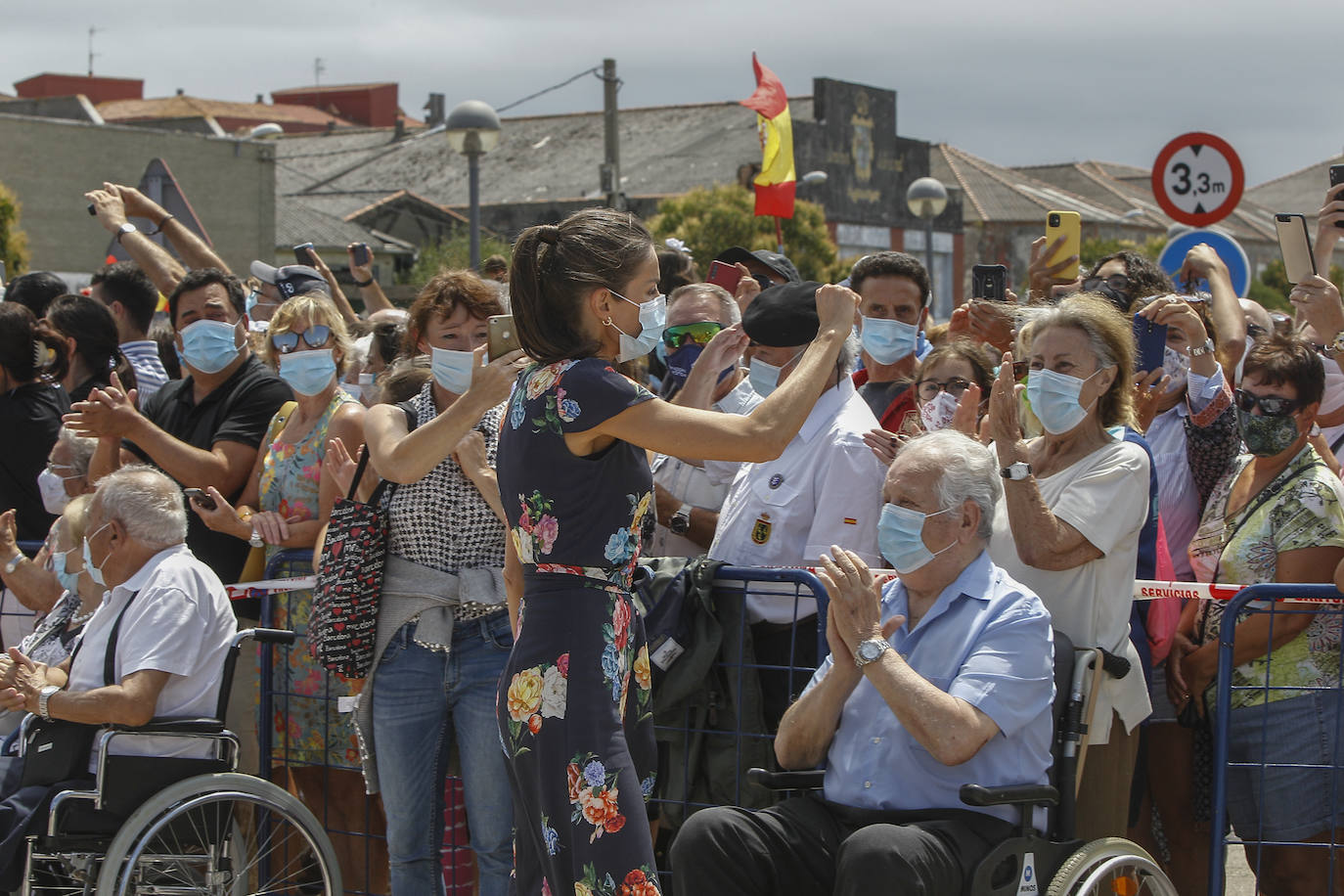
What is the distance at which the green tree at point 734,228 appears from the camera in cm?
3569

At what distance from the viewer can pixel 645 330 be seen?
339 centimetres

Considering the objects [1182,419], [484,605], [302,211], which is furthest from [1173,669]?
[302,211]

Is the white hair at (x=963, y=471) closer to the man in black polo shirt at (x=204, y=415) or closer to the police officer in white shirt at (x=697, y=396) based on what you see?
the police officer in white shirt at (x=697, y=396)

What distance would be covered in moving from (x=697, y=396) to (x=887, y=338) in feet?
2.89

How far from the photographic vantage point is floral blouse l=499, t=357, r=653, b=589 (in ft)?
10.7

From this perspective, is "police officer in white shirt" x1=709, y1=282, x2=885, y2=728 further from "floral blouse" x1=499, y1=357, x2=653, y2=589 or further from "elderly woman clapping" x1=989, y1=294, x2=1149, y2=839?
"floral blouse" x1=499, y1=357, x2=653, y2=589

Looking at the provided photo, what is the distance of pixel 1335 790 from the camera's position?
407cm

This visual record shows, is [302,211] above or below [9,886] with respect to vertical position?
above

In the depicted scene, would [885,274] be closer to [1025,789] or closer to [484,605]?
[484,605]

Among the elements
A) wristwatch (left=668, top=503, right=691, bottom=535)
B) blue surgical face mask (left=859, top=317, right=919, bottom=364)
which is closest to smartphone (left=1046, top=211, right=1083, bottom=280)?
blue surgical face mask (left=859, top=317, right=919, bottom=364)

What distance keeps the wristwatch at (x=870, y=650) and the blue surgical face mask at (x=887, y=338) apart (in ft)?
6.63

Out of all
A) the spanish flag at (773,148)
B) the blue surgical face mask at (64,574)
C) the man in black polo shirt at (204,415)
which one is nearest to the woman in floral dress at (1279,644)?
the man in black polo shirt at (204,415)

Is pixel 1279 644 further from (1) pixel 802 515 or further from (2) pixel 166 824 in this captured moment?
(2) pixel 166 824

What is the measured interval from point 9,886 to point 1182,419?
13.6ft
